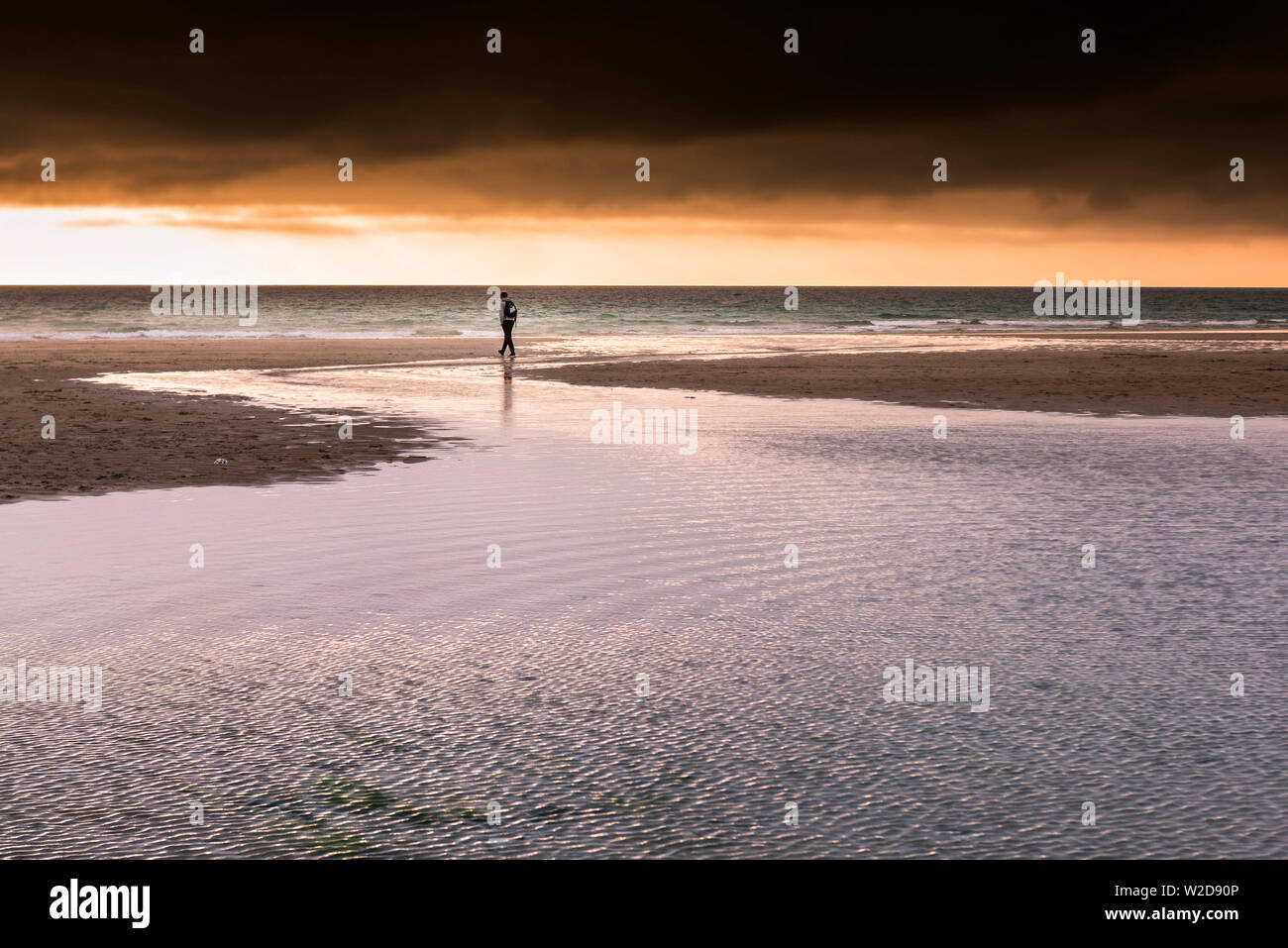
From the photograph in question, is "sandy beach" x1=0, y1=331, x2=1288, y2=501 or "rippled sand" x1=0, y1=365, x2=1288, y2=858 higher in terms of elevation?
"sandy beach" x1=0, y1=331, x2=1288, y2=501

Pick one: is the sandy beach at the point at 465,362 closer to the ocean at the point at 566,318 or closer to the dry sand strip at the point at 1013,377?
the dry sand strip at the point at 1013,377

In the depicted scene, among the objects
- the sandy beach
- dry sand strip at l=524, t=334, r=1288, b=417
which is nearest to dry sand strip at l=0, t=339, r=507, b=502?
the sandy beach

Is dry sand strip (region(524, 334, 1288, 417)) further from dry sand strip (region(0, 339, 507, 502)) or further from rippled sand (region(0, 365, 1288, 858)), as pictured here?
rippled sand (region(0, 365, 1288, 858))

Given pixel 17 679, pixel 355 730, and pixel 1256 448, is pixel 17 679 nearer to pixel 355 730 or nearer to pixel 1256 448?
pixel 355 730

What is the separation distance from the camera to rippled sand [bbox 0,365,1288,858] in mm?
4691

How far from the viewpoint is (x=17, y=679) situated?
650 centimetres

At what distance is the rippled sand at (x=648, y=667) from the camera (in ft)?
15.4

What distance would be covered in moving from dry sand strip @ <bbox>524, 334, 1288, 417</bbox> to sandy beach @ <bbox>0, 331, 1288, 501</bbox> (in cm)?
5

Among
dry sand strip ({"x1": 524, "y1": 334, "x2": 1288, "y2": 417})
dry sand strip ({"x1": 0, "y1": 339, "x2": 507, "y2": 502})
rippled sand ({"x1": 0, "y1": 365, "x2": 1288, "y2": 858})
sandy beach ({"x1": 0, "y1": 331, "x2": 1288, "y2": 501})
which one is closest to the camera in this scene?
rippled sand ({"x1": 0, "y1": 365, "x2": 1288, "y2": 858})

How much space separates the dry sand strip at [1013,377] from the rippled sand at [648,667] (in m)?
12.8

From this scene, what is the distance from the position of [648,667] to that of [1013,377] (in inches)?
1094

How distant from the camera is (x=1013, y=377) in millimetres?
32750
